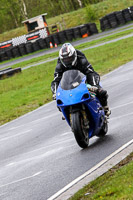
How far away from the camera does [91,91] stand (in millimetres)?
8516

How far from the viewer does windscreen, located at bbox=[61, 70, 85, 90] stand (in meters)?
8.27

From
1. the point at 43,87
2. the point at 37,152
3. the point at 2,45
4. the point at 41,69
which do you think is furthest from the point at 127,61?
the point at 2,45

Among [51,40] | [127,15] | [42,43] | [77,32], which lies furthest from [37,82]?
[127,15]

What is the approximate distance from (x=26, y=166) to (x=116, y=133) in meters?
1.92

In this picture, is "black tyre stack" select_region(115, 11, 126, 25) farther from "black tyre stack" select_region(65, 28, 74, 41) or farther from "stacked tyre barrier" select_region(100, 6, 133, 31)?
"black tyre stack" select_region(65, 28, 74, 41)

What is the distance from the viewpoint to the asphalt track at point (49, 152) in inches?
276

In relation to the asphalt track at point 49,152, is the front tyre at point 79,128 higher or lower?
higher

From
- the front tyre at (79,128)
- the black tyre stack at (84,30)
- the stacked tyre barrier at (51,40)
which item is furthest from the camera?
the black tyre stack at (84,30)

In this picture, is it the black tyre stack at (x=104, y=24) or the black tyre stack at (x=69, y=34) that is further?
the black tyre stack at (x=104, y=24)

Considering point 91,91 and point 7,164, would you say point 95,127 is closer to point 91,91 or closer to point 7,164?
point 91,91

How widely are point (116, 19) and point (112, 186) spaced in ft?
138

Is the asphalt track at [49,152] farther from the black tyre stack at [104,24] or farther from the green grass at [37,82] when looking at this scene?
the black tyre stack at [104,24]

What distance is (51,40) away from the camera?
4647 cm

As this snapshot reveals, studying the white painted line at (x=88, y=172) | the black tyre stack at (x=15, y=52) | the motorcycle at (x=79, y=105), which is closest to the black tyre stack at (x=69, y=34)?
the black tyre stack at (x=15, y=52)
